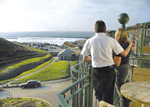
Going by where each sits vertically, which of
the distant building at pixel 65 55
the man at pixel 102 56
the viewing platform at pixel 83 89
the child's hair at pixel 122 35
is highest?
the child's hair at pixel 122 35

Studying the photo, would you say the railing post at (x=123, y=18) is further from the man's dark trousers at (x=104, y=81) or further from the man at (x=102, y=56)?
the man's dark trousers at (x=104, y=81)

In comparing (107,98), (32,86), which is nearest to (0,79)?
(32,86)

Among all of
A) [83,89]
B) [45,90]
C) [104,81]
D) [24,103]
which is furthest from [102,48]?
[45,90]

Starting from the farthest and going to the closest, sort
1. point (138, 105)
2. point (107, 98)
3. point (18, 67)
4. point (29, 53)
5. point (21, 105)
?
point (29, 53) < point (18, 67) < point (21, 105) < point (138, 105) < point (107, 98)

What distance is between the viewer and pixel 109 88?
4.88ft

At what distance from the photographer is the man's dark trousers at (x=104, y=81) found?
56.4 inches

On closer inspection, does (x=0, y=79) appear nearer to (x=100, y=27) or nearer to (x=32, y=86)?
(x=32, y=86)

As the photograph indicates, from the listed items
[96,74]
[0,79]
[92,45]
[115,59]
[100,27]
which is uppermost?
[100,27]

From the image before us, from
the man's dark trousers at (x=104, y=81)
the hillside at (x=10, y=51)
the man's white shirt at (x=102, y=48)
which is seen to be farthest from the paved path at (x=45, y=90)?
the hillside at (x=10, y=51)

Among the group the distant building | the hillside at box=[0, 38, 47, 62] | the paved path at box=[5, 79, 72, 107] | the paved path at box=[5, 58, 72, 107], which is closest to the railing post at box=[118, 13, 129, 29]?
the paved path at box=[5, 58, 72, 107]

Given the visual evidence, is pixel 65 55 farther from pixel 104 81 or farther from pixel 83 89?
pixel 104 81

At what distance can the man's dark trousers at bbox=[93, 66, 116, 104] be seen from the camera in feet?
4.70

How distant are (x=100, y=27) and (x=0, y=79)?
29254 millimetres

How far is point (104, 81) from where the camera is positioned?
1.44 meters
